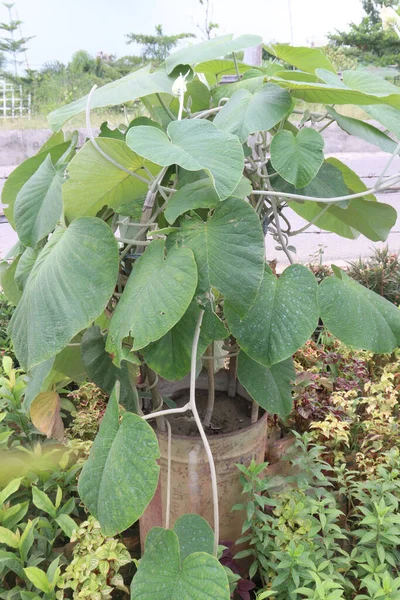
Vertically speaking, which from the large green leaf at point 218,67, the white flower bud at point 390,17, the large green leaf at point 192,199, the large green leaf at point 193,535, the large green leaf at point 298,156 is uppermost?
the white flower bud at point 390,17

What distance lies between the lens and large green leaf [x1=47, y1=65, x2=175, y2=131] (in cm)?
78

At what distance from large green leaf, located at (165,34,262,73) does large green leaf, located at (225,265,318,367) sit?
377 millimetres

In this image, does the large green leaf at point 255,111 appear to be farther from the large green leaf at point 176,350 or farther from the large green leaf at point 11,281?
the large green leaf at point 11,281

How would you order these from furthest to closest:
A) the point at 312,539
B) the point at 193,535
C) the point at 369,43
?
the point at 369,43, the point at 312,539, the point at 193,535

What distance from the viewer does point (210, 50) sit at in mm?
870

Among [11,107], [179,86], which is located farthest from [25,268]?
[11,107]

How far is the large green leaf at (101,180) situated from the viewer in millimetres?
785

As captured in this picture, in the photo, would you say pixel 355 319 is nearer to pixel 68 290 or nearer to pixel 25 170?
pixel 68 290

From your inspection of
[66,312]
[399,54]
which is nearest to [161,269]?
[66,312]

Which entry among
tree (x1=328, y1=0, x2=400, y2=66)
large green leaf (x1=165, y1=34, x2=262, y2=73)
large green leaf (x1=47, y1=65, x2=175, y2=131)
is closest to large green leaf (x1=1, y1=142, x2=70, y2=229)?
large green leaf (x1=47, y1=65, x2=175, y2=131)

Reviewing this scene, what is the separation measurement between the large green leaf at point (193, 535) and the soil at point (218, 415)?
1.15 ft

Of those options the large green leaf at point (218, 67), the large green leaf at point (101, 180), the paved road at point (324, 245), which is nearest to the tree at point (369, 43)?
the paved road at point (324, 245)

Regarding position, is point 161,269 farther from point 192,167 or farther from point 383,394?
point 383,394

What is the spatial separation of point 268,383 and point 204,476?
0.83 ft
